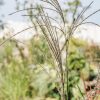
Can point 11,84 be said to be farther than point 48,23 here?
Yes

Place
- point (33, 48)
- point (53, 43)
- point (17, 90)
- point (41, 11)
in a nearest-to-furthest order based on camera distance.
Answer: point (53, 43), point (41, 11), point (17, 90), point (33, 48)

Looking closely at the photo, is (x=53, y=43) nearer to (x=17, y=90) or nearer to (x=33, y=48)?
(x=17, y=90)

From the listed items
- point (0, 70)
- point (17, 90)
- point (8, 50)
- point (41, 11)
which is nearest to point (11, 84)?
point (17, 90)

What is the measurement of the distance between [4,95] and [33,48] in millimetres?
2677

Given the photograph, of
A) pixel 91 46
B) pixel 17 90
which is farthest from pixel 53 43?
pixel 91 46

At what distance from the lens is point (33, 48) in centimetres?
975

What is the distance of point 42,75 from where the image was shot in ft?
27.8

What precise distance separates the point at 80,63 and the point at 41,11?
239 inches

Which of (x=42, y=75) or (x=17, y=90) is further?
(x=42, y=75)

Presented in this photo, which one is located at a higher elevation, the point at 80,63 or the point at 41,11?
the point at 41,11

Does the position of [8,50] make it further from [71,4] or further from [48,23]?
[48,23]

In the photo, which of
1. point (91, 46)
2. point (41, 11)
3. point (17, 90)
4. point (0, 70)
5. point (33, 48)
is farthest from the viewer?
point (91, 46)

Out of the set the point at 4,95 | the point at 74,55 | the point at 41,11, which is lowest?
the point at 4,95

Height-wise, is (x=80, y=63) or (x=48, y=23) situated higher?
(x=48, y=23)
